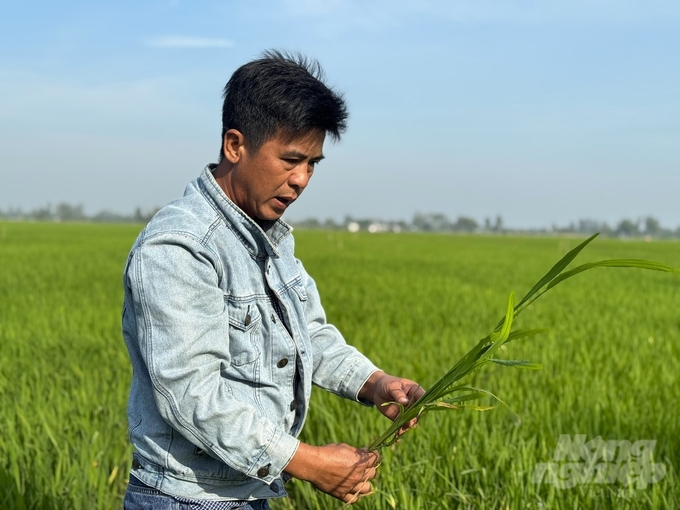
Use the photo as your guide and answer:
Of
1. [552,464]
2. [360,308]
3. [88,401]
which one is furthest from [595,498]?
[360,308]

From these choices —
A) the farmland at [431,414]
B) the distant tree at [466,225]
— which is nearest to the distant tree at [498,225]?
the distant tree at [466,225]

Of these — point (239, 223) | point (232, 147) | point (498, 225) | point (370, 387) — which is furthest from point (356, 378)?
point (498, 225)

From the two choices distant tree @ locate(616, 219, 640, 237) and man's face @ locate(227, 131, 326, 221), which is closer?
man's face @ locate(227, 131, 326, 221)

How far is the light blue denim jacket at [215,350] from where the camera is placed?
3.70 ft

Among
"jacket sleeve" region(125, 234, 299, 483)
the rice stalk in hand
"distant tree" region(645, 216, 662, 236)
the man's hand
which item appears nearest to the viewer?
the rice stalk in hand

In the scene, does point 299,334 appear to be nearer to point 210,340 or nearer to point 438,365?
point 210,340

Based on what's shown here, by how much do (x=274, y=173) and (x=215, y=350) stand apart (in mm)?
341

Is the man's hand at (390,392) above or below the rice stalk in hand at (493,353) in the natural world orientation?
below

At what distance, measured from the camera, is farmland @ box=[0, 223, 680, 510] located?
2.30 meters

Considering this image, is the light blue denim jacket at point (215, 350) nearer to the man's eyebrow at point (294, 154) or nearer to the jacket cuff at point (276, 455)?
the jacket cuff at point (276, 455)

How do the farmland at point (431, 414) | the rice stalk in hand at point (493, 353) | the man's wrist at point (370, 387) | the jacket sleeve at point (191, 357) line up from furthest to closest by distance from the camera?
the farmland at point (431, 414)
the man's wrist at point (370, 387)
the jacket sleeve at point (191, 357)
the rice stalk in hand at point (493, 353)

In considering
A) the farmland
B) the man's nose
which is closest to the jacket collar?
the man's nose

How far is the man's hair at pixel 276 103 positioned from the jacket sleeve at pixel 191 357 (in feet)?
0.82

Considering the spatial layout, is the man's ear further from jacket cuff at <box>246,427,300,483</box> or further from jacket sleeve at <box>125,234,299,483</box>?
jacket cuff at <box>246,427,300,483</box>
